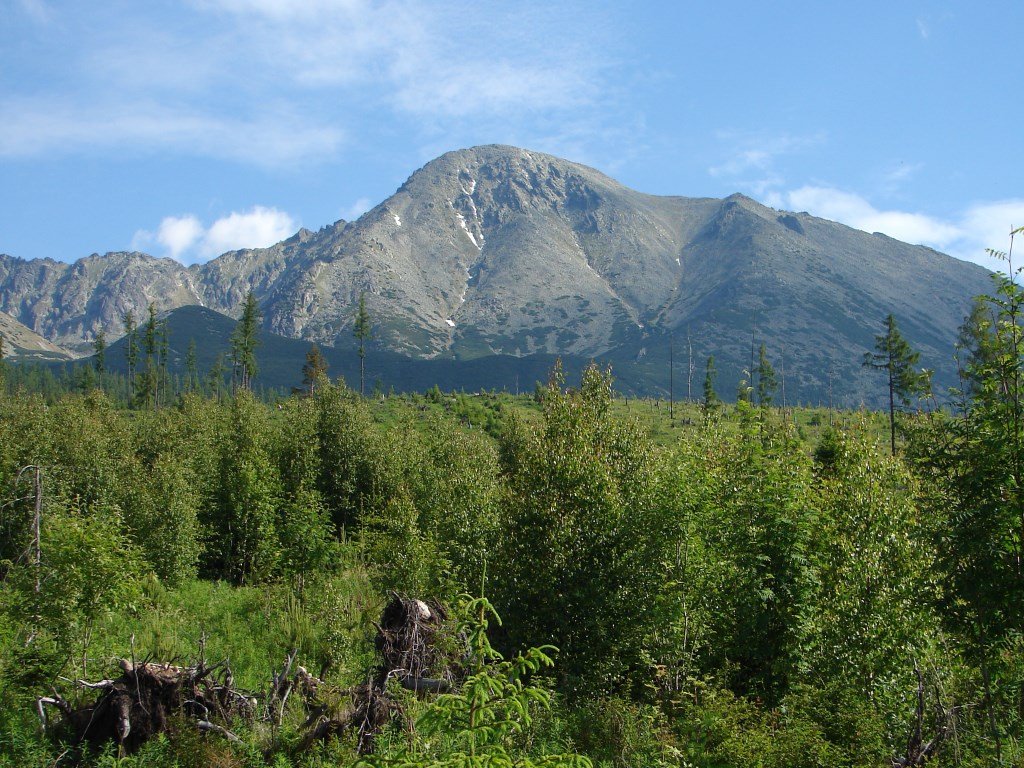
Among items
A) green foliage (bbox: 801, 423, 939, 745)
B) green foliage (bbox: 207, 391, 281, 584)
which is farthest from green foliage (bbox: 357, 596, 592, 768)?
green foliage (bbox: 207, 391, 281, 584)

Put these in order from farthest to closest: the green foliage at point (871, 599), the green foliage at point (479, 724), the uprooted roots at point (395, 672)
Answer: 1. the green foliage at point (871, 599)
2. the uprooted roots at point (395, 672)
3. the green foliage at point (479, 724)

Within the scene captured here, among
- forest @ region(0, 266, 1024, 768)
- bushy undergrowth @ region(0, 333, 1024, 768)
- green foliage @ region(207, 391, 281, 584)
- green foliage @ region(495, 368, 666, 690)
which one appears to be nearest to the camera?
forest @ region(0, 266, 1024, 768)

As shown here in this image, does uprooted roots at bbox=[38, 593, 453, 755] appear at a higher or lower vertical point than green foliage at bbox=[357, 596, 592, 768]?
lower

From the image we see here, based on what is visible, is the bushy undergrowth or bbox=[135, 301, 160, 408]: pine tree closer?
the bushy undergrowth

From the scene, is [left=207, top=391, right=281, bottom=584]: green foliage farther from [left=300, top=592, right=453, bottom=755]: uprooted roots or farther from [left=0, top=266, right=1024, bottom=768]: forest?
[left=300, top=592, right=453, bottom=755]: uprooted roots

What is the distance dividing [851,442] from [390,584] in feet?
59.9

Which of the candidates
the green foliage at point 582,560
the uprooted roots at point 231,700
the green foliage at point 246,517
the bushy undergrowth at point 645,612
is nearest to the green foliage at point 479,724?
the bushy undergrowth at point 645,612

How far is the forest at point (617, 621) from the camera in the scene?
1286 cm

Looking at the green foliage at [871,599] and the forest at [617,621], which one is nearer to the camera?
the forest at [617,621]

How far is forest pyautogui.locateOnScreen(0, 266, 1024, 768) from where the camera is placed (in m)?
12.9

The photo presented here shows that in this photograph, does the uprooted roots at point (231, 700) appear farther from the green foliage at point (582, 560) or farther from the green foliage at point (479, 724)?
the green foliage at point (479, 724)

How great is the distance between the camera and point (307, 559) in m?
34.3

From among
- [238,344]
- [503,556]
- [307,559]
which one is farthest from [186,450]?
[238,344]

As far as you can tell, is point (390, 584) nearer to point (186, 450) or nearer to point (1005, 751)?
point (1005, 751)
